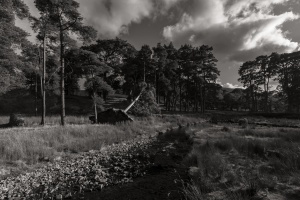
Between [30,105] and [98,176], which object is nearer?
[98,176]

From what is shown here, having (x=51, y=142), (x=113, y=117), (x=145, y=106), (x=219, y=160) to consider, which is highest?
(x=145, y=106)

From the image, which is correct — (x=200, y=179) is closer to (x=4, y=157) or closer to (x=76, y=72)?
(x=4, y=157)

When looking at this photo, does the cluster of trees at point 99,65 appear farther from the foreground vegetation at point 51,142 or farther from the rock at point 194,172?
the rock at point 194,172

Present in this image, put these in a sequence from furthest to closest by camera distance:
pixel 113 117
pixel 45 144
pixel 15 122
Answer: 1. pixel 113 117
2. pixel 15 122
3. pixel 45 144

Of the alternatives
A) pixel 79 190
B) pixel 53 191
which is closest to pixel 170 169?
pixel 79 190

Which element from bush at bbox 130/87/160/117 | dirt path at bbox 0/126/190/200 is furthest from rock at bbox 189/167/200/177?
bush at bbox 130/87/160/117

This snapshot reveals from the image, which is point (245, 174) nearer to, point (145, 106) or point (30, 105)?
point (145, 106)

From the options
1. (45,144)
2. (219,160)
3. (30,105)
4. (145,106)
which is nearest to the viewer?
(219,160)

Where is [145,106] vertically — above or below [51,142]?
above

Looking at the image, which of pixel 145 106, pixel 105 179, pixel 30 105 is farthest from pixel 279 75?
pixel 30 105

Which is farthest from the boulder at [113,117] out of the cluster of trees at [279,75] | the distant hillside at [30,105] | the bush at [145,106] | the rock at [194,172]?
the cluster of trees at [279,75]

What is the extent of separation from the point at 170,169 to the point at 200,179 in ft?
6.20

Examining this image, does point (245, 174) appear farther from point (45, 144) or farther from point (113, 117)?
point (113, 117)

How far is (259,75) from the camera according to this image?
134 feet
